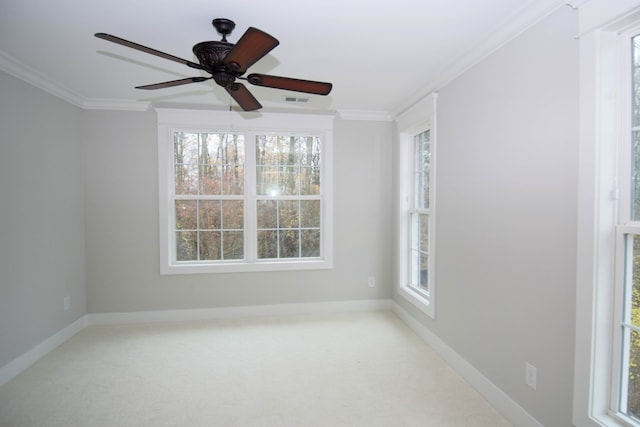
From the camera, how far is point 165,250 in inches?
145

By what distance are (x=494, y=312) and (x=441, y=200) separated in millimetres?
1021

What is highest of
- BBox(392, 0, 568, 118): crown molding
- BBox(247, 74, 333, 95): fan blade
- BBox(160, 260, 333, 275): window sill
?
BBox(392, 0, 568, 118): crown molding

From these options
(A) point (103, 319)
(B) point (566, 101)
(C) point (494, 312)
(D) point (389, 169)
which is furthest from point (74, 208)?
(B) point (566, 101)

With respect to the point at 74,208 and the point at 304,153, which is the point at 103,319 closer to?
the point at 74,208

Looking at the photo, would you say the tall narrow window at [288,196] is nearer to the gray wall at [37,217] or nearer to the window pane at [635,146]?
the gray wall at [37,217]

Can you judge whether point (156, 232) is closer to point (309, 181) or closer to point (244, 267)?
point (244, 267)

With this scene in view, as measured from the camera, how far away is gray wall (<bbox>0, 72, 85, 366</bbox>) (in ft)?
8.34

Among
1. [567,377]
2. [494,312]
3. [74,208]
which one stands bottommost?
[567,377]

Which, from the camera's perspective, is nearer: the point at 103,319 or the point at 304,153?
the point at 103,319

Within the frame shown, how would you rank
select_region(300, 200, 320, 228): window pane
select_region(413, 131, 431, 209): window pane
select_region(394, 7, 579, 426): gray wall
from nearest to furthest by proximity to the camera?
select_region(394, 7, 579, 426): gray wall → select_region(413, 131, 431, 209): window pane → select_region(300, 200, 320, 228): window pane

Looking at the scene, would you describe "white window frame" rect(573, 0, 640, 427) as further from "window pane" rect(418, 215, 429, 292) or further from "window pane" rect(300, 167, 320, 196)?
"window pane" rect(300, 167, 320, 196)

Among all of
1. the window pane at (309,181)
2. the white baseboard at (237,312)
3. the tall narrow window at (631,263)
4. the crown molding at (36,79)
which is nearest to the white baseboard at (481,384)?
the tall narrow window at (631,263)

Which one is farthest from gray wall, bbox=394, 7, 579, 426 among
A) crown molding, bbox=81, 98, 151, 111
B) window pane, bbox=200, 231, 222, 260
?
crown molding, bbox=81, 98, 151, 111

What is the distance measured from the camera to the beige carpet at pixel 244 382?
6.85 ft
